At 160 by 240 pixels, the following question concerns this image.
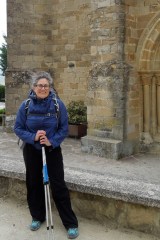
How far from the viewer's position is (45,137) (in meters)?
3.20

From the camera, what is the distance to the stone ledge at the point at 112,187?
2.99 m

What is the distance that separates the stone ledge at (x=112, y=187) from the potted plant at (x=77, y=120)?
6.04m

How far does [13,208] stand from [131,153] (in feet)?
15.3

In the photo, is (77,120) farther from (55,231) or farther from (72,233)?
(72,233)

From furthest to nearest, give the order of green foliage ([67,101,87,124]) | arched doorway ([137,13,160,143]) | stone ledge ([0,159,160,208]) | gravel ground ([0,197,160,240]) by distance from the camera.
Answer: green foliage ([67,101,87,124]), arched doorway ([137,13,160,143]), gravel ground ([0,197,160,240]), stone ledge ([0,159,160,208])

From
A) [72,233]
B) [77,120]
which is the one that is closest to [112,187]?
[72,233]

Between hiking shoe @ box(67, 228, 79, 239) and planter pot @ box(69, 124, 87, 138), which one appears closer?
hiking shoe @ box(67, 228, 79, 239)

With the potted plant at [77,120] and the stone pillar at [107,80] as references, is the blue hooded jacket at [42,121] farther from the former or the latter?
the potted plant at [77,120]

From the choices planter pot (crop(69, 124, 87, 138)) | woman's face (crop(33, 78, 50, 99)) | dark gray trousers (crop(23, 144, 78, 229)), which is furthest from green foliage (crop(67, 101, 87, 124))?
woman's face (crop(33, 78, 50, 99))

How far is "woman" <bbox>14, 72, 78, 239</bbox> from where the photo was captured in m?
3.24

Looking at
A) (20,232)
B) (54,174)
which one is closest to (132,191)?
(54,174)

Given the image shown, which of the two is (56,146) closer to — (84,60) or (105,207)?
(105,207)

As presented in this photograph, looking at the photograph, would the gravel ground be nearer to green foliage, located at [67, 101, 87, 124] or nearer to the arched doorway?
the arched doorway


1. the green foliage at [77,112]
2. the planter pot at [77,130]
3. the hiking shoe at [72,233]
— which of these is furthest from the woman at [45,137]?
the green foliage at [77,112]
